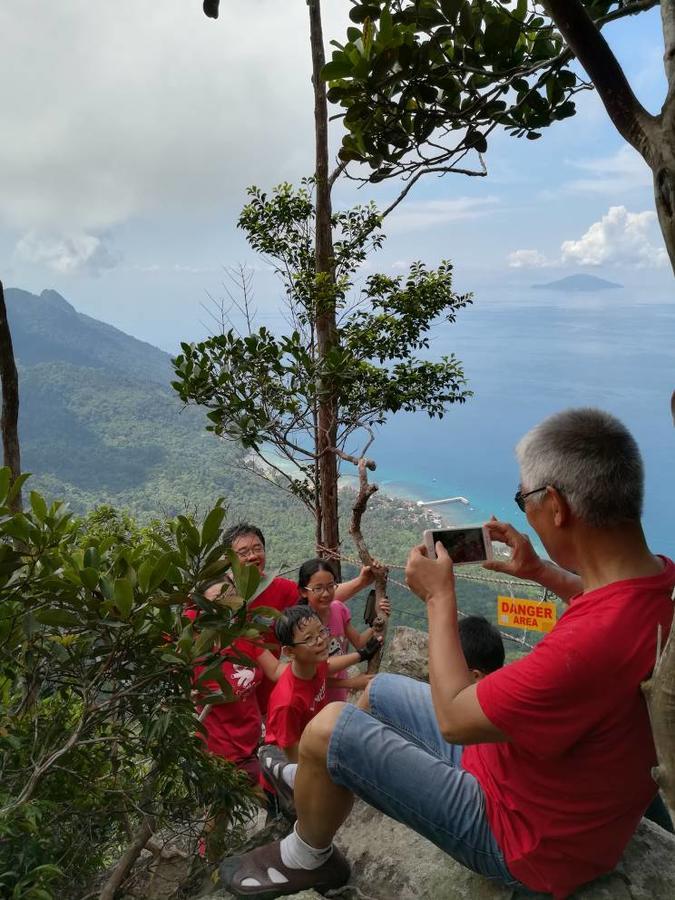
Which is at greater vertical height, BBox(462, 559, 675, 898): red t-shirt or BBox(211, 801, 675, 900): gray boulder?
BBox(462, 559, 675, 898): red t-shirt

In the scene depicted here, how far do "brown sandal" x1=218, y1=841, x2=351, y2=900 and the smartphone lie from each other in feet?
3.06

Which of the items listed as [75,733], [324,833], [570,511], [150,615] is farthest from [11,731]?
[570,511]

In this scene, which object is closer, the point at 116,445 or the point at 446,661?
the point at 446,661

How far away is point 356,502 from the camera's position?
447cm

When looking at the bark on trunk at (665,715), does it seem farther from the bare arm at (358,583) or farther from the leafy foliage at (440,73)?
the bare arm at (358,583)

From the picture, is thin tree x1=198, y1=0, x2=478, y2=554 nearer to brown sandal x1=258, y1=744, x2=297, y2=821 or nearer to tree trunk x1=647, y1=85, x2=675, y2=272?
brown sandal x1=258, y1=744, x2=297, y2=821

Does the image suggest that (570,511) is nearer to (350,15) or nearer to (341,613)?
(350,15)

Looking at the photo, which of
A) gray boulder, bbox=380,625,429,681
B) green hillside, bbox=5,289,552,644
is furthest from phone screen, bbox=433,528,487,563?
green hillside, bbox=5,289,552,644

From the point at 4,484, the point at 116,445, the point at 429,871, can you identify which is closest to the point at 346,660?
the point at 429,871

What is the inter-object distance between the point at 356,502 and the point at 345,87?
286 cm

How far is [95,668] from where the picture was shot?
64.4 inches

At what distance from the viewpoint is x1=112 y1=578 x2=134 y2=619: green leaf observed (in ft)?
4.59

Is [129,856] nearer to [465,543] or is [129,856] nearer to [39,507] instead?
[39,507]

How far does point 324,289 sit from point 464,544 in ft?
16.8
